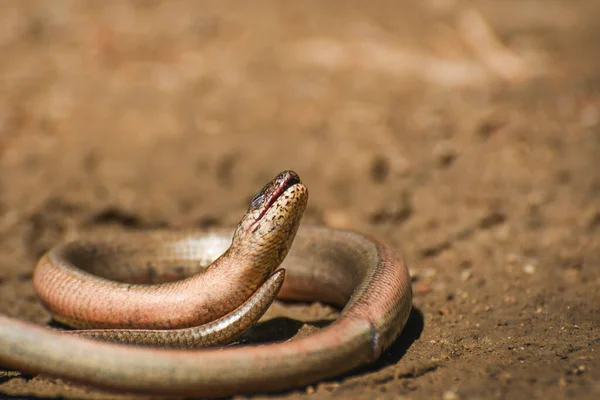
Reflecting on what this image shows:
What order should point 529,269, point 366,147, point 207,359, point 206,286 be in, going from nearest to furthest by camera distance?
1. point 207,359
2. point 206,286
3. point 529,269
4. point 366,147

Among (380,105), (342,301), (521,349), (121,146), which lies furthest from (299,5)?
(521,349)

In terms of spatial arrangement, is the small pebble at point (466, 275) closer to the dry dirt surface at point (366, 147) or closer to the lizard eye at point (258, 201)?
the dry dirt surface at point (366, 147)

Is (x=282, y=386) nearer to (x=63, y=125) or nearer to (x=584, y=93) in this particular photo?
(x=63, y=125)

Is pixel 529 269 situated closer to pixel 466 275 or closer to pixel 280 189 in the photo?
pixel 466 275

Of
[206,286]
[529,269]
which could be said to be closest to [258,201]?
[206,286]

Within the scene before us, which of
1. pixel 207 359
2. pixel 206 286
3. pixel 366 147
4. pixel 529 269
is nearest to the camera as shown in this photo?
pixel 207 359

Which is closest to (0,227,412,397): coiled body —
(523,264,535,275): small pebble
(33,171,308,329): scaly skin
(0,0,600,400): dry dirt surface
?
(0,0,600,400): dry dirt surface

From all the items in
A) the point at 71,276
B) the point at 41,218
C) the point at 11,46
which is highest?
the point at 11,46

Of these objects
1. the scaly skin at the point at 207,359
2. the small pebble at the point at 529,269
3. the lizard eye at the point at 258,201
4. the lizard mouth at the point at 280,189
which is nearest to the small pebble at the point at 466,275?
the small pebble at the point at 529,269
